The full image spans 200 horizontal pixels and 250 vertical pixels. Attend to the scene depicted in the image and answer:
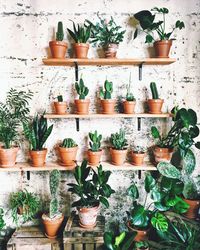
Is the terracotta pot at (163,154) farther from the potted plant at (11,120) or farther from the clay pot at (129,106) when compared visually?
the potted plant at (11,120)

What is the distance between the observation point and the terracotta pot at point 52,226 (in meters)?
2.34

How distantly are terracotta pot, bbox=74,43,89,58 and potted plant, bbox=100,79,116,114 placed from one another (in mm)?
321

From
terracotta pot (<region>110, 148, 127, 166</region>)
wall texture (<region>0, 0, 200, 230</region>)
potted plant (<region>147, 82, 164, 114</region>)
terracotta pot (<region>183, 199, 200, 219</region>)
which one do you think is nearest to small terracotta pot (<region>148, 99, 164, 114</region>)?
potted plant (<region>147, 82, 164, 114</region>)

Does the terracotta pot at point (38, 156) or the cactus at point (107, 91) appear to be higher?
the cactus at point (107, 91)

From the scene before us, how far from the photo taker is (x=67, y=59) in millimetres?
2314

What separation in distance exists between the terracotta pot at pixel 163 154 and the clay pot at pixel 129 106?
0.43 meters

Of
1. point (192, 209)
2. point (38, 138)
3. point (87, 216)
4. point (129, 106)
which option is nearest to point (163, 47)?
point (129, 106)

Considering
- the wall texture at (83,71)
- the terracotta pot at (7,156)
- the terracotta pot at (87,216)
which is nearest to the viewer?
the terracotta pot at (87,216)

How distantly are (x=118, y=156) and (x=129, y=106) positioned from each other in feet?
1.56

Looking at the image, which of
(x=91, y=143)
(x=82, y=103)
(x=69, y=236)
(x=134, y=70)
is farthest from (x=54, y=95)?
(x=69, y=236)

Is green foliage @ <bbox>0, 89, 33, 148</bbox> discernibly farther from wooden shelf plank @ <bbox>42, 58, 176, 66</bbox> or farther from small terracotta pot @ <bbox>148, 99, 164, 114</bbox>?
small terracotta pot @ <bbox>148, 99, 164, 114</bbox>

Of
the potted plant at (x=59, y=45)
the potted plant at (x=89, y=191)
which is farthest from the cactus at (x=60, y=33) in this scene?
the potted plant at (x=89, y=191)

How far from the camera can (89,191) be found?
2299mm

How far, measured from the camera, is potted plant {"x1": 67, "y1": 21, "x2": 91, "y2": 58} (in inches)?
92.3
